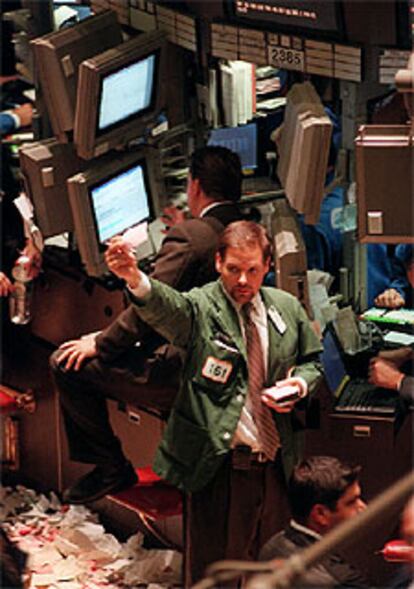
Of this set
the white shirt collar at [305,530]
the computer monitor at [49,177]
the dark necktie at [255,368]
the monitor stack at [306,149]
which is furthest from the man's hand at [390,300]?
the white shirt collar at [305,530]

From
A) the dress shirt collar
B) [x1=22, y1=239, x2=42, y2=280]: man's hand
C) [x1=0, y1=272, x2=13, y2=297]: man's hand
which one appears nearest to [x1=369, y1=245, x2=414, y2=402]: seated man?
the dress shirt collar

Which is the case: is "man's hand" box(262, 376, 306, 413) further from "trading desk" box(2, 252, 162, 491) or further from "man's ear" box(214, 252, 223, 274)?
"trading desk" box(2, 252, 162, 491)

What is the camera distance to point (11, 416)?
21.5 ft

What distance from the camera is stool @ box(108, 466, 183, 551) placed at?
5.49 meters

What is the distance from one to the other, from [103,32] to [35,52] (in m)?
0.34

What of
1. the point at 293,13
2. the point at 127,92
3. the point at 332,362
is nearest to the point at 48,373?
the point at 127,92

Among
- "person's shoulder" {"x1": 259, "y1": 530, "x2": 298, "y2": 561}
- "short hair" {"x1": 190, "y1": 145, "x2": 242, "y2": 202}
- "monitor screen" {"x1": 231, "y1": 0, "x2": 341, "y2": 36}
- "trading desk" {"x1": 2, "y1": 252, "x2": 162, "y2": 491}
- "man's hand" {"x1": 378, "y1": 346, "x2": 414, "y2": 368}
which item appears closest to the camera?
"person's shoulder" {"x1": 259, "y1": 530, "x2": 298, "y2": 561}

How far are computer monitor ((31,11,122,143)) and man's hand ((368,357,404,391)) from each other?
168 centimetres

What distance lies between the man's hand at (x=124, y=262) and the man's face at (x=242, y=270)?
0.36 m

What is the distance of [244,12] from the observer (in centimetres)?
523

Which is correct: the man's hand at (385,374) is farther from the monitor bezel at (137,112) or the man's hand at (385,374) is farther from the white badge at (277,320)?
the monitor bezel at (137,112)

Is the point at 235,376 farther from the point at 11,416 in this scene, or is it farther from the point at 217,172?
the point at 11,416

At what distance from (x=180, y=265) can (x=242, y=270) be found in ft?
1.43

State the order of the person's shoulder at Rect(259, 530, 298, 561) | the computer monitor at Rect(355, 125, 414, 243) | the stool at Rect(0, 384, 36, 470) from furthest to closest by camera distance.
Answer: the stool at Rect(0, 384, 36, 470) → the computer monitor at Rect(355, 125, 414, 243) → the person's shoulder at Rect(259, 530, 298, 561)
